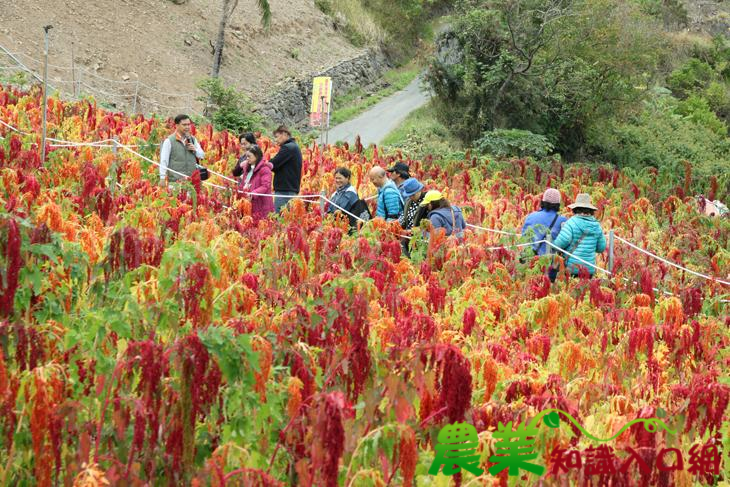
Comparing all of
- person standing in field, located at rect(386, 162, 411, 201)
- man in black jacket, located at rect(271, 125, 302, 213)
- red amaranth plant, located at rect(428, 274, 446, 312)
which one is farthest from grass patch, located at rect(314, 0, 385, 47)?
red amaranth plant, located at rect(428, 274, 446, 312)

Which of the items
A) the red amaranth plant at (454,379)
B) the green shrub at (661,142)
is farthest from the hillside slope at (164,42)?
the red amaranth plant at (454,379)

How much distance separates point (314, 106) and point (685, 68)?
117ft

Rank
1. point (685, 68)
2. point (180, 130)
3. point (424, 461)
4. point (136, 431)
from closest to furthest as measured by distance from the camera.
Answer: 1. point (136, 431)
2. point (424, 461)
3. point (180, 130)
4. point (685, 68)

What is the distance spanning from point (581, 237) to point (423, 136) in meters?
20.1

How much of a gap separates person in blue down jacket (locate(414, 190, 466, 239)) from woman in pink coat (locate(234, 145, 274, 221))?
204 centimetres

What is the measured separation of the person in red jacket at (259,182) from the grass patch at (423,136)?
1439 cm

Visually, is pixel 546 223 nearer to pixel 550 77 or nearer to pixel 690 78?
pixel 550 77

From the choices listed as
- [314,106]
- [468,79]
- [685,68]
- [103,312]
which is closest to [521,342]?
[103,312]

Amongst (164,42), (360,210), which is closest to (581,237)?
(360,210)

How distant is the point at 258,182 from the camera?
1209 centimetres

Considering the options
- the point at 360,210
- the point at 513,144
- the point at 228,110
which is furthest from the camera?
the point at 513,144

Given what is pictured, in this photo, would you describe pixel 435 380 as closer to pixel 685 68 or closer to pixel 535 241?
pixel 535 241

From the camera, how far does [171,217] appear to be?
9.62 m

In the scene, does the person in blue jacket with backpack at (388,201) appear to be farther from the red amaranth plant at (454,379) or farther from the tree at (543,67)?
the tree at (543,67)
